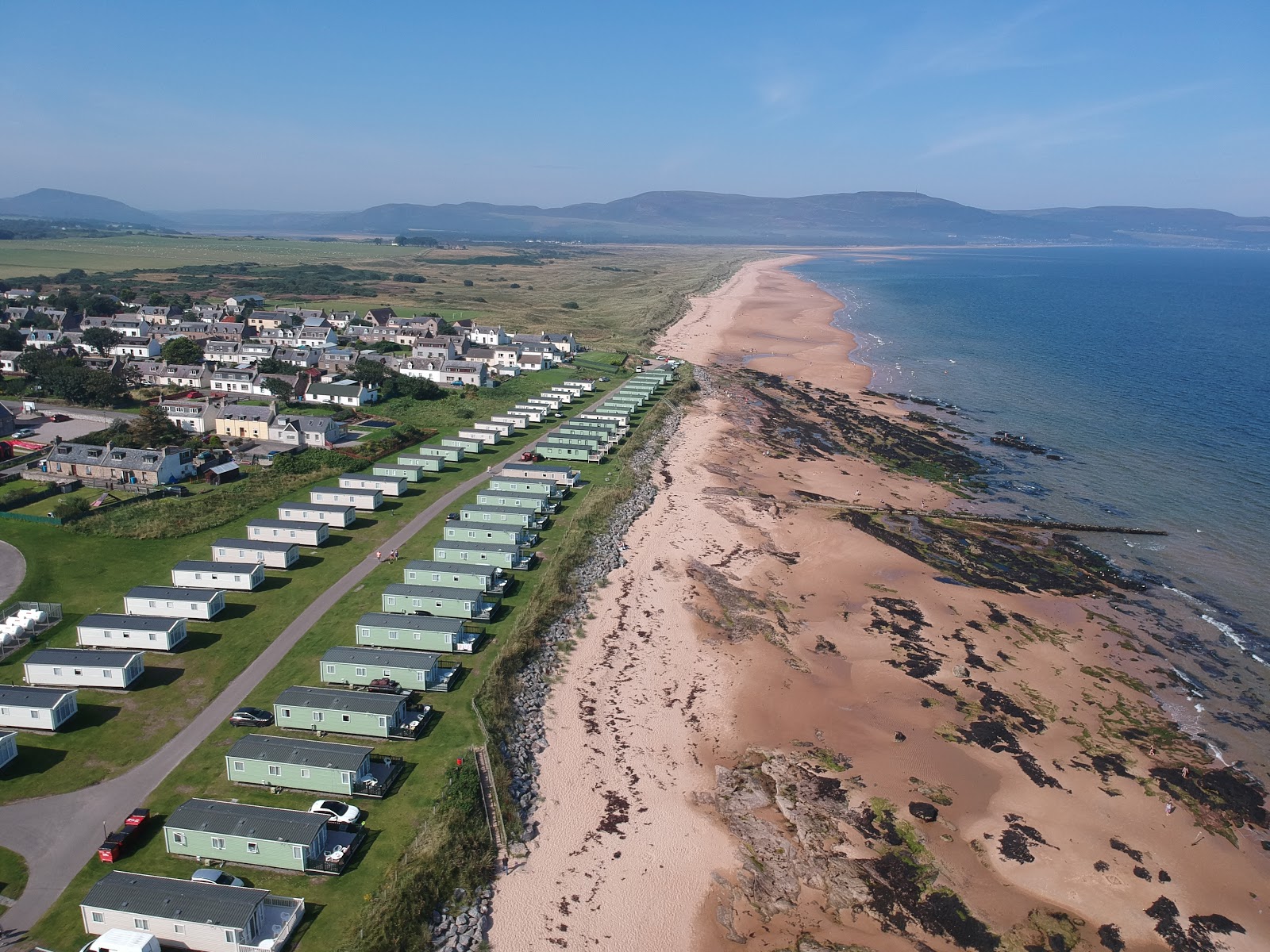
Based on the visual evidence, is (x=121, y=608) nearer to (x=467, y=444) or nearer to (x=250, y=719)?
(x=250, y=719)

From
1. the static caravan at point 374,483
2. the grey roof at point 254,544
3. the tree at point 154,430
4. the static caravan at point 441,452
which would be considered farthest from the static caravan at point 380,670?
the tree at point 154,430

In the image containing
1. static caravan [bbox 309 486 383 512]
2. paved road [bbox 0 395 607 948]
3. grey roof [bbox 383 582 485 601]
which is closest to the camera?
paved road [bbox 0 395 607 948]

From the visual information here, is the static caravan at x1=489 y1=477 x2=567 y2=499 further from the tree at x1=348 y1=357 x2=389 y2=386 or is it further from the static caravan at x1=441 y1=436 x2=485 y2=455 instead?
the tree at x1=348 y1=357 x2=389 y2=386

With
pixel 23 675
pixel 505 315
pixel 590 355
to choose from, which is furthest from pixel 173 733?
pixel 505 315

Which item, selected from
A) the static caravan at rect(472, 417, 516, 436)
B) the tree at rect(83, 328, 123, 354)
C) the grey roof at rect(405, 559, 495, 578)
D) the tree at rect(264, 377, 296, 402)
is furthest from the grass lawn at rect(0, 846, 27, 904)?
the tree at rect(83, 328, 123, 354)

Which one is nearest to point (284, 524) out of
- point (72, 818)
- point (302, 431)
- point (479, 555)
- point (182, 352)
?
point (479, 555)

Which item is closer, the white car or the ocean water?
the white car

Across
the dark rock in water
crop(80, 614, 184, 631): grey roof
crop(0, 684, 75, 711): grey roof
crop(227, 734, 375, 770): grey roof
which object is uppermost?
crop(80, 614, 184, 631): grey roof
